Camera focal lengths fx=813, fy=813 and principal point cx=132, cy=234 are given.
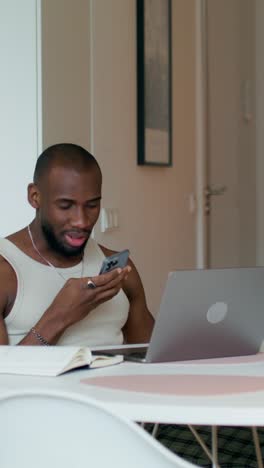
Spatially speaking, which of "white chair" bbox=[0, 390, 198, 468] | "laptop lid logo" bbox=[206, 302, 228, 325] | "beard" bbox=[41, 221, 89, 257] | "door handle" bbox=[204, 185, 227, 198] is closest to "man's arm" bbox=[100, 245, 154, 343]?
"beard" bbox=[41, 221, 89, 257]

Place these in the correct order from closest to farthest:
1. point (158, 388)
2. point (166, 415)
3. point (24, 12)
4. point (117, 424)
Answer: point (117, 424) → point (166, 415) → point (158, 388) → point (24, 12)

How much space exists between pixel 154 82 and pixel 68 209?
5.74 feet

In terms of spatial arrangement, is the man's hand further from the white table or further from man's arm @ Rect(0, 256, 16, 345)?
the white table

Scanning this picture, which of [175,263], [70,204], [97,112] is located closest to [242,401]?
[70,204]

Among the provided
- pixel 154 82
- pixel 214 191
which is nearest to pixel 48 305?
pixel 154 82

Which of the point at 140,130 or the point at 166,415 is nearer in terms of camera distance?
the point at 166,415

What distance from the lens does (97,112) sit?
124 inches

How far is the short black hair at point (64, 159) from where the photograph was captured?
214cm

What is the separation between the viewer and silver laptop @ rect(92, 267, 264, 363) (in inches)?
59.7

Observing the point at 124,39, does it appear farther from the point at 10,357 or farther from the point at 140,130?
the point at 10,357

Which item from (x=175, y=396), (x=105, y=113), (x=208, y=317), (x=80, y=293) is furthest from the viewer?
(x=105, y=113)

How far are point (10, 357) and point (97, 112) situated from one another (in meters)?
1.82

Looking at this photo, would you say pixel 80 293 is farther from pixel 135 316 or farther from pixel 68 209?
pixel 135 316

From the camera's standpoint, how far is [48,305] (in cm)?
205
